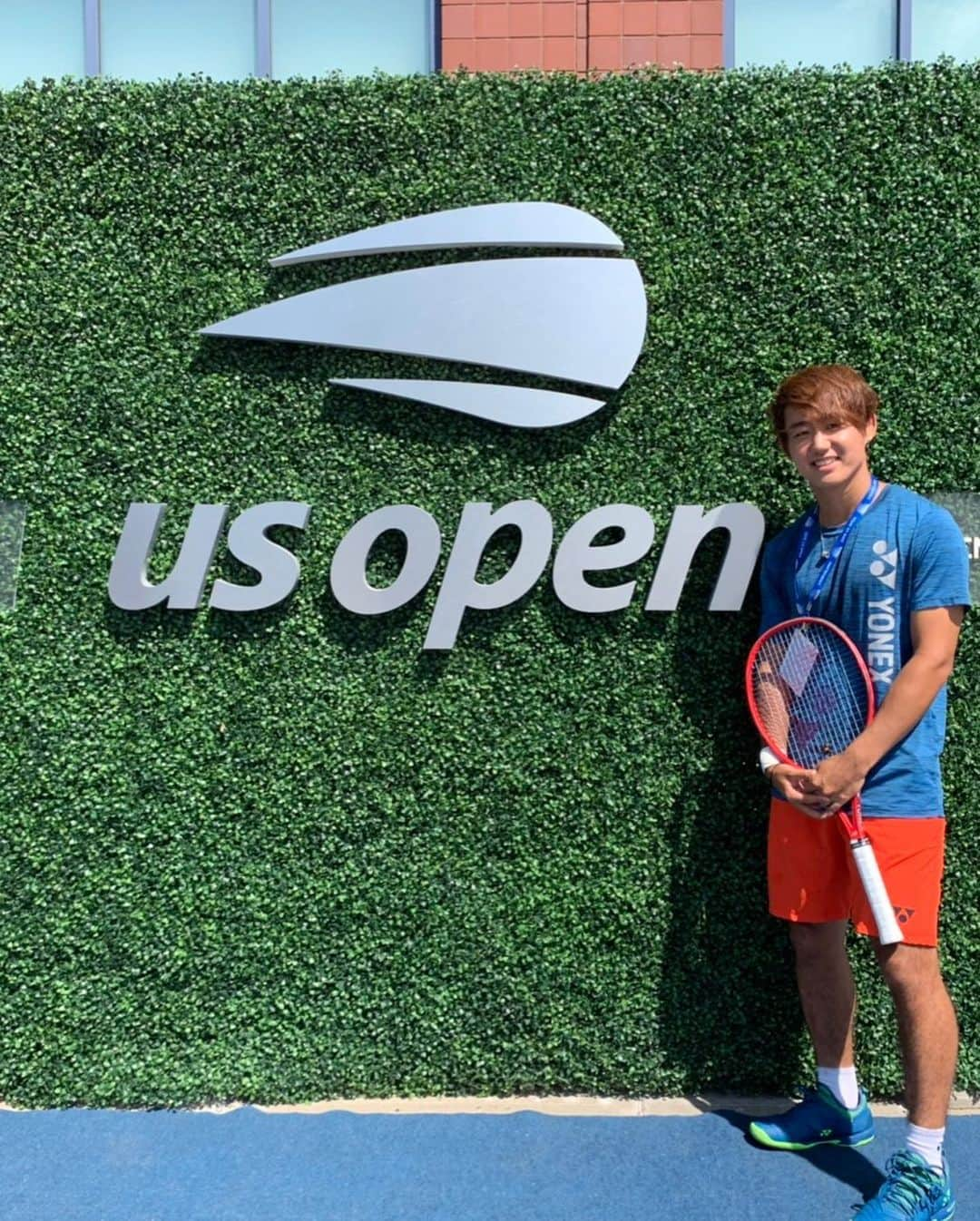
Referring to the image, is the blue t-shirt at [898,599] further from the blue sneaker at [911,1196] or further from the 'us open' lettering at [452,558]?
the blue sneaker at [911,1196]

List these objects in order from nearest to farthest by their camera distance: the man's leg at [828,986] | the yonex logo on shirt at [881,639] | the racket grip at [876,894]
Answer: the racket grip at [876,894] < the yonex logo on shirt at [881,639] < the man's leg at [828,986]

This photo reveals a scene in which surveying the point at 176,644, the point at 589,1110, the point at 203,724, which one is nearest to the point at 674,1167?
the point at 589,1110

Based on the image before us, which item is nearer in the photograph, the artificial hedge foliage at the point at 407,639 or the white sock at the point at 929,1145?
the white sock at the point at 929,1145

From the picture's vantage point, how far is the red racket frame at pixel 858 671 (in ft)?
9.63

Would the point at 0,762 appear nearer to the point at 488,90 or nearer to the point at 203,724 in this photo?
the point at 203,724

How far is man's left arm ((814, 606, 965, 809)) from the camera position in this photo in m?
2.92

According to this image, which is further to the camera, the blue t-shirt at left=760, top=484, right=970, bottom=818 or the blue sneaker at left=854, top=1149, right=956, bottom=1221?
the blue t-shirt at left=760, top=484, right=970, bottom=818

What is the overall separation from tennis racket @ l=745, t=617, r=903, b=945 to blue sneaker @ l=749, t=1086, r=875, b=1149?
749mm

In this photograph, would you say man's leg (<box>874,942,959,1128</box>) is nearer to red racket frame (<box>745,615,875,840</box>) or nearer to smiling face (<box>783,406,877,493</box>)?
red racket frame (<box>745,615,875,840</box>)

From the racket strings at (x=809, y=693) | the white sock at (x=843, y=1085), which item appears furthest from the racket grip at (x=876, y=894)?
the white sock at (x=843, y=1085)

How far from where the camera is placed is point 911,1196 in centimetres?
286

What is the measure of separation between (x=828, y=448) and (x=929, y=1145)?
6.26ft

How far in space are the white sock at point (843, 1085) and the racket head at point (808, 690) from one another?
3.22 ft

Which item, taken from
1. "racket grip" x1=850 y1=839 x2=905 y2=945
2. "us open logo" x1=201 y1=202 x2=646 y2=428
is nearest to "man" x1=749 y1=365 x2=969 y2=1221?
"racket grip" x1=850 y1=839 x2=905 y2=945
